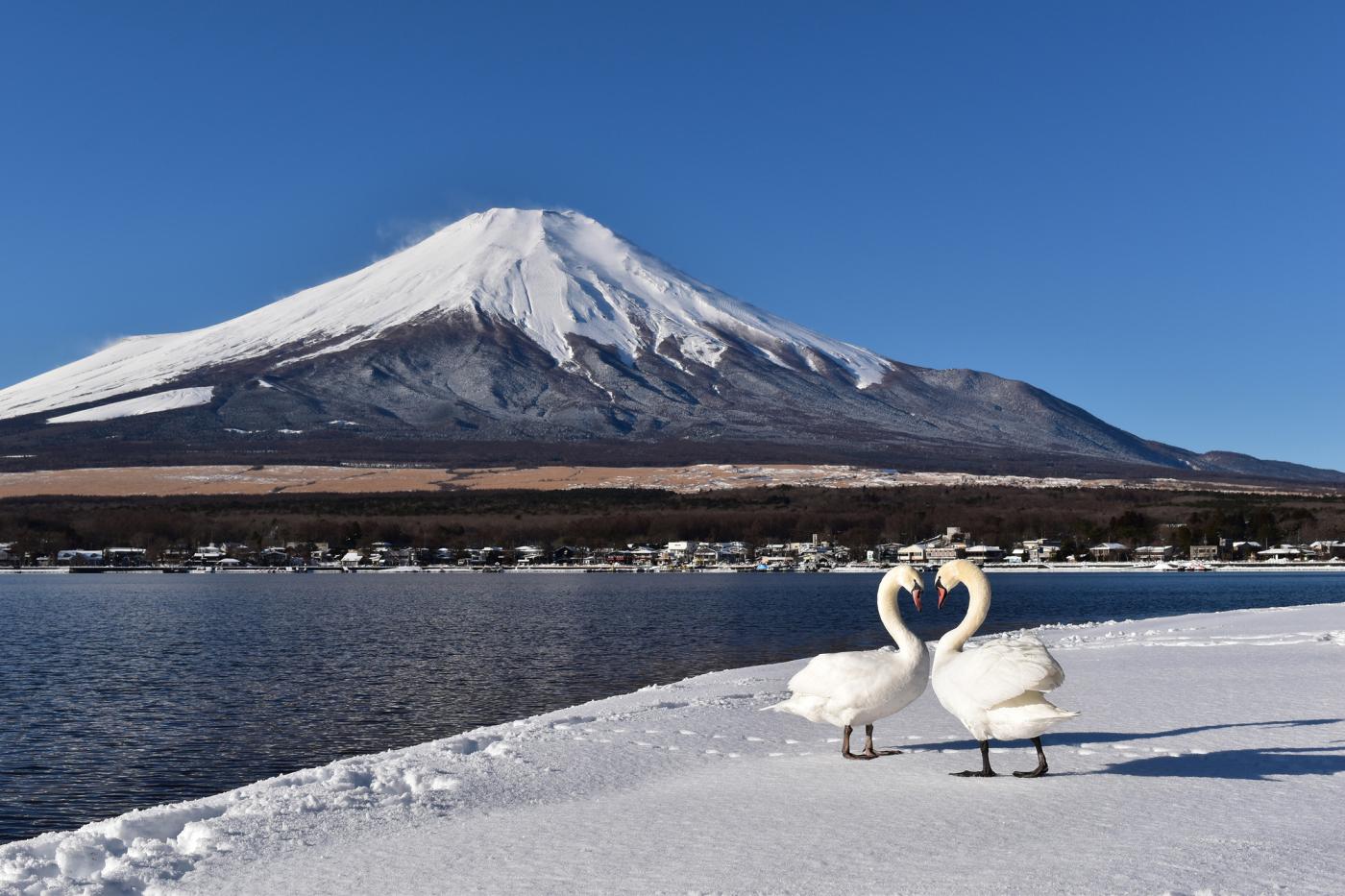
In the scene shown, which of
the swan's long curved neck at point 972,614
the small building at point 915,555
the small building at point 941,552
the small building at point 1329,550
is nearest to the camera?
the swan's long curved neck at point 972,614

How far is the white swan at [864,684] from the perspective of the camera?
12297 millimetres

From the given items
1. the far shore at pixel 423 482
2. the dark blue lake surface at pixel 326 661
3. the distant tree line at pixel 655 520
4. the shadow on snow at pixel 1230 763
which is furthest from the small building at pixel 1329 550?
the shadow on snow at pixel 1230 763

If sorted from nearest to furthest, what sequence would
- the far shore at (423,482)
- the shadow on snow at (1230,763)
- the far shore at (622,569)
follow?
the shadow on snow at (1230,763) → the far shore at (622,569) → the far shore at (423,482)

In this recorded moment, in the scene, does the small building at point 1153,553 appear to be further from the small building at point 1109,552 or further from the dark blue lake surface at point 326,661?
the dark blue lake surface at point 326,661

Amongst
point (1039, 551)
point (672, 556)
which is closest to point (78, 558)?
point (672, 556)

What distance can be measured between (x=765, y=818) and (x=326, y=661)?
26188mm

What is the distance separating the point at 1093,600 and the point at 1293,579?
47.5 metres

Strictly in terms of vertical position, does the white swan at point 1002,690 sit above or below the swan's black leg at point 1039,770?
Result: above

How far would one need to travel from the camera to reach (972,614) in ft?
41.9

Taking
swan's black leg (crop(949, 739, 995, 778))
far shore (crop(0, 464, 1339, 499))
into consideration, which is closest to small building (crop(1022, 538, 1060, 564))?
far shore (crop(0, 464, 1339, 499))

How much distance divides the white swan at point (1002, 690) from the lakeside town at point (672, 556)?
12285cm

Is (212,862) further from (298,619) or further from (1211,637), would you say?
(298,619)

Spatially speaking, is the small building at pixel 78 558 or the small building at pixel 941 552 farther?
the small building at pixel 78 558

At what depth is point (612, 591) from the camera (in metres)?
85.1
